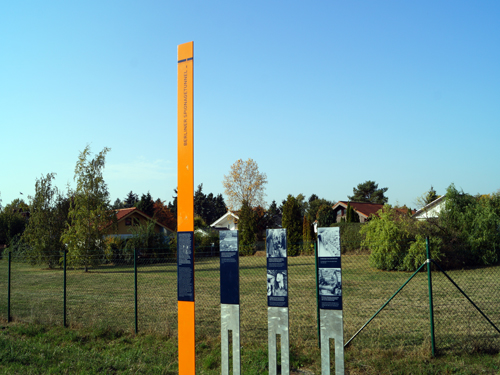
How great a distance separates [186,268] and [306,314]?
17.9ft

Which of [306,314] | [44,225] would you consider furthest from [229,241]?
[44,225]

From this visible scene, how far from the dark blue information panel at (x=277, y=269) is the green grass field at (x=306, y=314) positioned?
1.68 m

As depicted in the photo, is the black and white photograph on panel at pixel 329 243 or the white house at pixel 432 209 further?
the white house at pixel 432 209

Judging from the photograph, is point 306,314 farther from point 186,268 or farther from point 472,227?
point 472,227

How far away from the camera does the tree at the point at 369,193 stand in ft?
234

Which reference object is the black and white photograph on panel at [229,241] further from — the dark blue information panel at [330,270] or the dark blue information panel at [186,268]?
the dark blue information panel at [330,270]

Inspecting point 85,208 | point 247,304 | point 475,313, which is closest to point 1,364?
point 247,304

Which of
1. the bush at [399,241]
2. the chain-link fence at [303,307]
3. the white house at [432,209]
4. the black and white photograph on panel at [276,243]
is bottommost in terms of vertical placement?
the chain-link fence at [303,307]

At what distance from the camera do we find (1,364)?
612 centimetres

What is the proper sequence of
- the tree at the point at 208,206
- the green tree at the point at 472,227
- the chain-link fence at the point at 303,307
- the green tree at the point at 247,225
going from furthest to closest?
the tree at the point at 208,206 < the green tree at the point at 247,225 < the green tree at the point at 472,227 < the chain-link fence at the point at 303,307

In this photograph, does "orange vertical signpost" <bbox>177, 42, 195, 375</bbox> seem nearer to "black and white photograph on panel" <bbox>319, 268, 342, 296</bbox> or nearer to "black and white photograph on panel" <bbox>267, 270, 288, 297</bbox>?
"black and white photograph on panel" <bbox>267, 270, 288, 297</bbox>


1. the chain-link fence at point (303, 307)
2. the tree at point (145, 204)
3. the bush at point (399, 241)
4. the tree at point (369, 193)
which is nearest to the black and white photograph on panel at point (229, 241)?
the chain-link fence at point (303, 307)

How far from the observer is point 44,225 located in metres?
27.4

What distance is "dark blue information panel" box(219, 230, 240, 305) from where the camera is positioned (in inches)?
201
